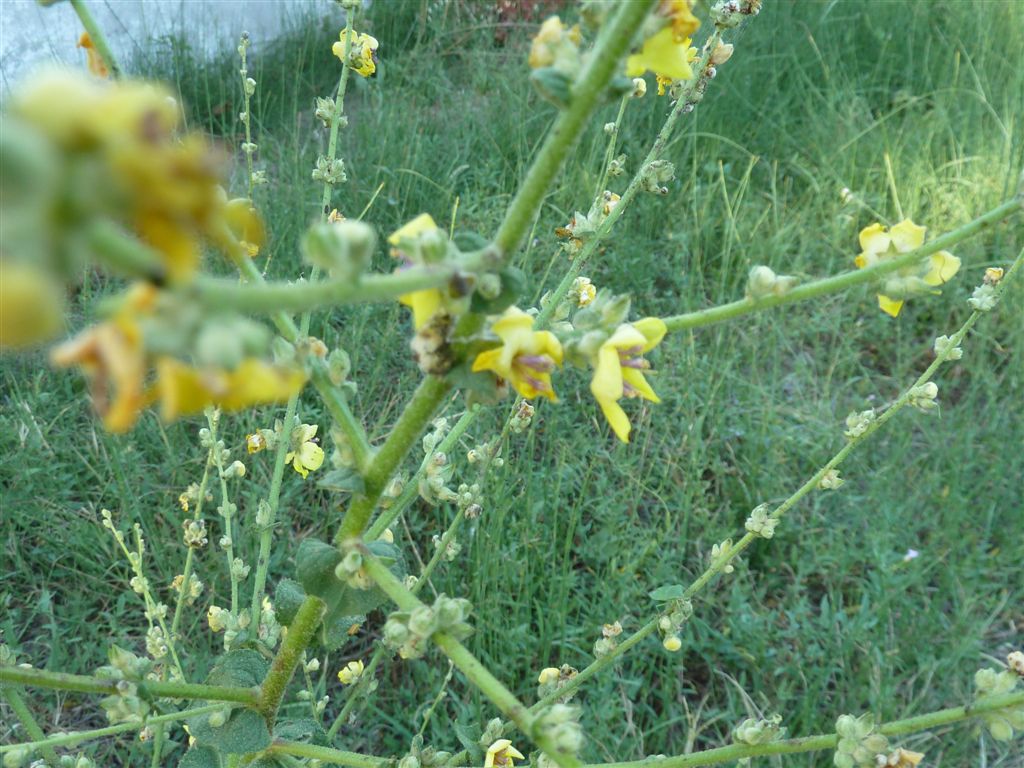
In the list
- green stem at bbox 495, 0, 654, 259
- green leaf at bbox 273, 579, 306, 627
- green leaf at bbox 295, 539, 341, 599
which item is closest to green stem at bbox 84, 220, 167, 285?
green stem at bbox 495, 0, 654, 259

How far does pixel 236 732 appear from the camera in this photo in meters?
1.23

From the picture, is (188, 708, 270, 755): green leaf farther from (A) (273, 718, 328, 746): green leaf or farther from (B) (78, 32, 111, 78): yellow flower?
(B) (78, 32, 111, 78): yellow flower

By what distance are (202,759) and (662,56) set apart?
116cm

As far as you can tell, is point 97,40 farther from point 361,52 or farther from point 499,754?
point 499,754

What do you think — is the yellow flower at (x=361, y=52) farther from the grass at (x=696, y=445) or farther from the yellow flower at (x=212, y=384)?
the yellow flower at (x=212, y=384)

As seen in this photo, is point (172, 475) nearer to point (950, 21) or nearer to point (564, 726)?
point (564, 726)

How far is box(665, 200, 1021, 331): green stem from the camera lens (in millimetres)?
Answer: 941

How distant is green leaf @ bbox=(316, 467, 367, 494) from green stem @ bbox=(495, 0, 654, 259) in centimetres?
32

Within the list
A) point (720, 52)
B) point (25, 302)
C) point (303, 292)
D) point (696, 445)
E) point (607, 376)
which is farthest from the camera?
point (696, 445)

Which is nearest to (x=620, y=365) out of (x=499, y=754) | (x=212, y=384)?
(x=212, y=384)

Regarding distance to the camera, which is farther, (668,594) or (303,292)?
(668,594)

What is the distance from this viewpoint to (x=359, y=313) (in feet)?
9.53

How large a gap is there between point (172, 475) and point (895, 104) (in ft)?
11.3

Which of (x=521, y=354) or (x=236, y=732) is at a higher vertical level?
(x=521, y=354)
